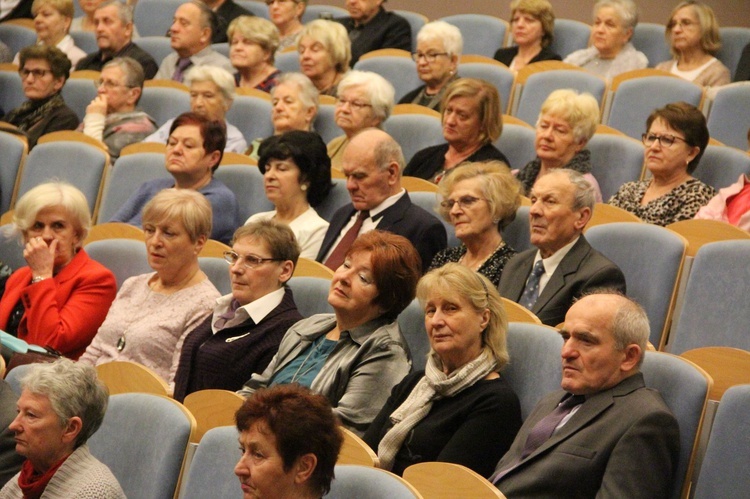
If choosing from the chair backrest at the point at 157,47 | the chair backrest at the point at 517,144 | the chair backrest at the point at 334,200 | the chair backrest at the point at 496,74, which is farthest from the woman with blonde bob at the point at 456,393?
the chair backrest at the point at 157,47

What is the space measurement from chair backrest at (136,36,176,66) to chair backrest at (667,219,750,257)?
3.56 metres

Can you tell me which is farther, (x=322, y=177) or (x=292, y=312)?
(x=322, y=177)

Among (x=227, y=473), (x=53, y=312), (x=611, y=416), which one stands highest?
(x=611, y=416)

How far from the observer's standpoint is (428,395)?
2771 millimetres

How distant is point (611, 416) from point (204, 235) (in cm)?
150

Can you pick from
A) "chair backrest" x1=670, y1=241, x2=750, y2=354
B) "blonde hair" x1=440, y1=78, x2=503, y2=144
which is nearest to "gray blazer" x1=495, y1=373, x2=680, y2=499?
"chair backrest" x1=670, y1=241, x2=750, y2=354

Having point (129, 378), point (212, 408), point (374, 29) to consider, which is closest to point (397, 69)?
point (374, 29)

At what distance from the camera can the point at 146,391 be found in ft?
9.48

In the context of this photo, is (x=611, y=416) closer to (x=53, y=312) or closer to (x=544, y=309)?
(x=544, y=309)

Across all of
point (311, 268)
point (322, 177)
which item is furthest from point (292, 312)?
point (322, 177)

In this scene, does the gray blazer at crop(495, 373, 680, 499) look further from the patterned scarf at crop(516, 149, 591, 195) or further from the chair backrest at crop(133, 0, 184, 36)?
the chair backrest at crop(133, 0, 184, 36)

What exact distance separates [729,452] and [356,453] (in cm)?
77

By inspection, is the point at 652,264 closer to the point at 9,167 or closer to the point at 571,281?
the point at 571,281

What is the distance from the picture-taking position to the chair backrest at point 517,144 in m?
4.47
